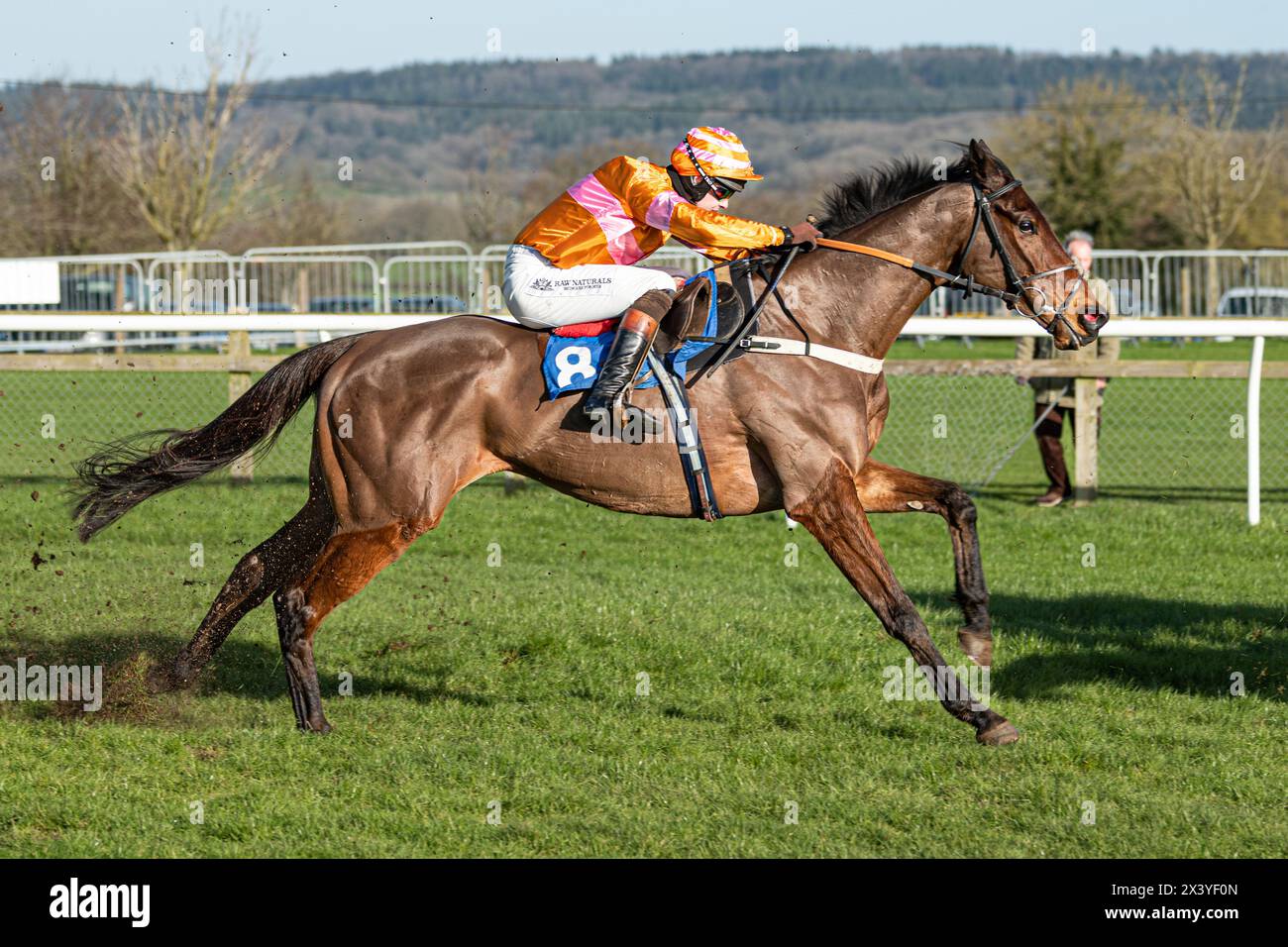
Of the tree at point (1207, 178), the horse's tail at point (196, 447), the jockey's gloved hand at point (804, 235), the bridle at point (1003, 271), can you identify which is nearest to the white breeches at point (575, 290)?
the jockey's gloved hand at point (804, 235)

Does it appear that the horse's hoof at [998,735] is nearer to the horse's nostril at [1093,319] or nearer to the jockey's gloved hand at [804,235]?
the horse's nostril at [1093,319]

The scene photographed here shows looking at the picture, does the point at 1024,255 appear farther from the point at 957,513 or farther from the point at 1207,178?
the point at 1207,178

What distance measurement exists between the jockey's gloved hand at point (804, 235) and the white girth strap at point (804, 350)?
363mm

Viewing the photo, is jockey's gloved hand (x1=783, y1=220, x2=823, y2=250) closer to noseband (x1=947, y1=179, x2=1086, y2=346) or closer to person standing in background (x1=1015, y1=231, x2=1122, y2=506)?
noseband (x1=947, y1=179, x2=1086, y2=346)

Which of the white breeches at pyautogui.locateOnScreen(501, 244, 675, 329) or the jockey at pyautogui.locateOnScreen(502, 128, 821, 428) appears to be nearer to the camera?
the jockey at pyautogui.locateOnScreen(502, 128, 821, 428)

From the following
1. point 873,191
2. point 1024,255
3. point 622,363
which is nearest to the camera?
point 622,363

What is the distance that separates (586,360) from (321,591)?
4.36ft

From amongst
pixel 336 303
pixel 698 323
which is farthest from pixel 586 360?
pixel 336 303

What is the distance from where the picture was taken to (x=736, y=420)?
17.2 feet

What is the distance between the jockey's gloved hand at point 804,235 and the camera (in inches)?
207

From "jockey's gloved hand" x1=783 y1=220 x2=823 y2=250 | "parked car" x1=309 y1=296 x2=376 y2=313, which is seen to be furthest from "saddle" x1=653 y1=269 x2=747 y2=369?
"parked car" x1=309 y1=296 x2=376 y2=313

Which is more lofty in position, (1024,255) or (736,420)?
(1024,255)

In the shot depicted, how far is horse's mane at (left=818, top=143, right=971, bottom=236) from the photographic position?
561cm

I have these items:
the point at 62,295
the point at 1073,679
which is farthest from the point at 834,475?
the point at 62,295
